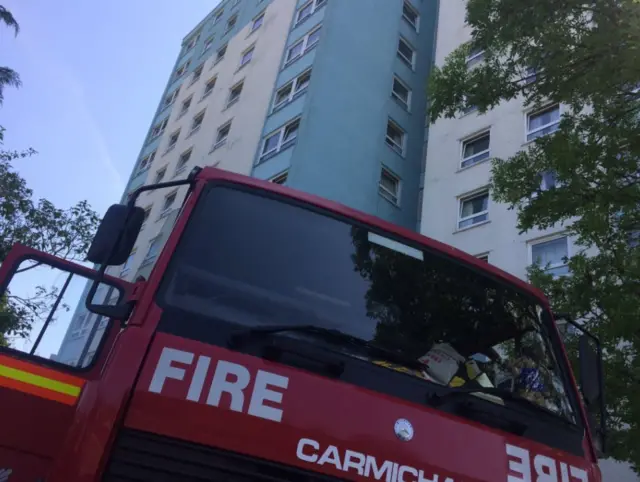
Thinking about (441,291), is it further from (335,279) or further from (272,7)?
(272,7)

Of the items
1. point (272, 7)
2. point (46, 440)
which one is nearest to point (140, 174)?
point (272, 7)

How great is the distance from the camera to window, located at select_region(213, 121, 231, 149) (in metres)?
23.4

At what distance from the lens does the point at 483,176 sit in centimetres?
1783

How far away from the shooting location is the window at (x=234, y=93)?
24.7 metres

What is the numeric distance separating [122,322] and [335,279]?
1.05 metres

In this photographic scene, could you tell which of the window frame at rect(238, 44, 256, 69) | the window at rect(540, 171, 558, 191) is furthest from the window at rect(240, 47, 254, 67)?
the window at rect(540, 171, 558, 191)

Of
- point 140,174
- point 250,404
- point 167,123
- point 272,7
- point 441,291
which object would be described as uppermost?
point 272,7

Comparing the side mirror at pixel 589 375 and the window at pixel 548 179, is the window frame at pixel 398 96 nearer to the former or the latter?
the window at pixel 548 179

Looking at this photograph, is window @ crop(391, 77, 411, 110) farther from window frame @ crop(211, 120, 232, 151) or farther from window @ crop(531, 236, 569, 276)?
window @ crop(531, 236, 569, 276)

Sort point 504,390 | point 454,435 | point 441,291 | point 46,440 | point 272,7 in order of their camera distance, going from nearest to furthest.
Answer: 1. point 454,435
2. point 504,390
3. point 441,291
4. point 46,440
5. point 272,7

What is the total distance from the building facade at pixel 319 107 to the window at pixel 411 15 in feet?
0.19

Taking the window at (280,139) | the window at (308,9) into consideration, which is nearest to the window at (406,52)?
the window at (308,9)

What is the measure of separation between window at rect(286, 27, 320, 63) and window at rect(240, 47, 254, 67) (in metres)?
3.68

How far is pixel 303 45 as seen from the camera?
21.7 meters
